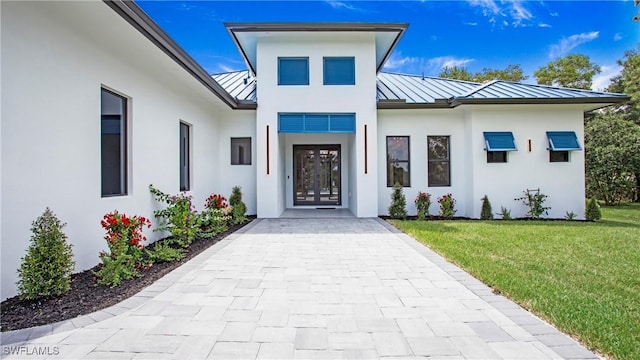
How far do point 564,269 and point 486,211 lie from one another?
546cm

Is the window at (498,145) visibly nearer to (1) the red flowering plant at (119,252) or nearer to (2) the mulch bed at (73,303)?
(2) the mulch bed at (73,303)

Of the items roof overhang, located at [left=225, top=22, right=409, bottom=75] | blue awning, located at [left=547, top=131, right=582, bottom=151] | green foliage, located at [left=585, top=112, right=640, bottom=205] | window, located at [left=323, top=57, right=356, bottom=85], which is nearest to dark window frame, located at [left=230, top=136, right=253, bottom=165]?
roof overhang, located at [left=225, top=22, right=409, bottom=75]

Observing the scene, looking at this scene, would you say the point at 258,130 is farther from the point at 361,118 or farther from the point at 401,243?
the point at 401,243

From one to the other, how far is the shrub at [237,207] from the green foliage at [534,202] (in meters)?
8.46

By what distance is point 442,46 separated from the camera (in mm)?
21938

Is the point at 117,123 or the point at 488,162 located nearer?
the point at 117,123

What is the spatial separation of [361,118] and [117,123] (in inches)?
259

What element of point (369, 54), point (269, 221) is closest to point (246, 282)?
point (269, 221)

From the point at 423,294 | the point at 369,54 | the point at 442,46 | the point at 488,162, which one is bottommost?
the point at 423,294

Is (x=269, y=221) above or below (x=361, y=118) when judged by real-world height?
below

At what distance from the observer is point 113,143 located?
5.48m

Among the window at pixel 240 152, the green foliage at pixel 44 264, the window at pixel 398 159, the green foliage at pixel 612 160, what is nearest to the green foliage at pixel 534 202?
the window at pixel 398 159

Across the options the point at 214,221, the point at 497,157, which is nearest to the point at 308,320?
the point at 214,221

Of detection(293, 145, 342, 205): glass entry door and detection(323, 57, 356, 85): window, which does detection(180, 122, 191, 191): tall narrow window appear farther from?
detection(293, 145, 342, 205): glass entry door
